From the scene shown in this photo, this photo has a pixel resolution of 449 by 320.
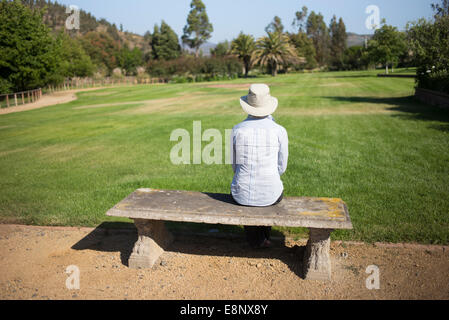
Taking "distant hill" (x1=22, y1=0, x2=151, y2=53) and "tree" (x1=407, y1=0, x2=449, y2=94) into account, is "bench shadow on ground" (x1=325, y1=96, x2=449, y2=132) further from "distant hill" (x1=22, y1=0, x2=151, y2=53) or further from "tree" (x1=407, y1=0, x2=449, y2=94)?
"distant hill" (x1=22, y1=0, x2=151, y2=53)

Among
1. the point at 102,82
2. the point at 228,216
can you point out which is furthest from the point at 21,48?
the point at 102,82

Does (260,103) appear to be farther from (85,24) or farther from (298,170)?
(85,24)

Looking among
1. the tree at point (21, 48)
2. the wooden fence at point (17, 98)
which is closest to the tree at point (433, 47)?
the wooden fence at point (17, 98)

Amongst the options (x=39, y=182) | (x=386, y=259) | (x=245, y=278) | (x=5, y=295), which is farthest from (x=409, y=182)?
(x=39, y=182)

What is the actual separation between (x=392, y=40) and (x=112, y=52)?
218ft

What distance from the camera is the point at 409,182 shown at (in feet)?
21.4

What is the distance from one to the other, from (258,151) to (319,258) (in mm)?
1331

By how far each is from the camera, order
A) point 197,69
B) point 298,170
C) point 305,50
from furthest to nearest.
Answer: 1. point 305,50
2. point 197,69
3. point 298,170

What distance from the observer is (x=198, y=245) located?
482 centimetres

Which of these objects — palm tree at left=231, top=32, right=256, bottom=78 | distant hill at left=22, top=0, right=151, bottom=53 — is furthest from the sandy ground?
distant hill at left=22, top=0, right=151, bottom=53

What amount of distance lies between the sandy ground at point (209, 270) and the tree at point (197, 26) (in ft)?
326

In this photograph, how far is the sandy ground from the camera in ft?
12.2

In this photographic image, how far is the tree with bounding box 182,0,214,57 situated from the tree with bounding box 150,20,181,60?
5899 mm
